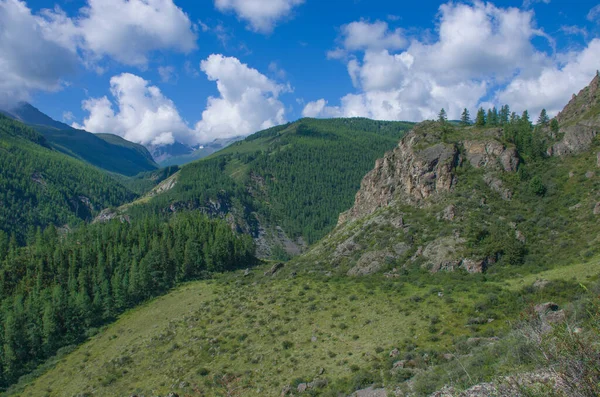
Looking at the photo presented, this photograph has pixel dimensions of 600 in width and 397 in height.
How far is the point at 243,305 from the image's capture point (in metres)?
74.6

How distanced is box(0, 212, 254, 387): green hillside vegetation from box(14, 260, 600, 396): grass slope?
34.0 feet

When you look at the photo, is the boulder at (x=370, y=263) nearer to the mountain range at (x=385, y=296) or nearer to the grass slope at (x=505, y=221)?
the mountain range at (x=385, y=296)

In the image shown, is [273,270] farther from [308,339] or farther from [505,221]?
[505,221]

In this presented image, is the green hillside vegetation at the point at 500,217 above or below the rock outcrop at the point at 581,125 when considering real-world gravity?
below

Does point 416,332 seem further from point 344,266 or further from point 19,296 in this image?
point 19,296

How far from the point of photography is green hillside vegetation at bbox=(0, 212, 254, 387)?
8150 cm

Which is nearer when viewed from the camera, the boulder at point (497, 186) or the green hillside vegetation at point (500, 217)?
the green hillside vegetation at point (500, 217)

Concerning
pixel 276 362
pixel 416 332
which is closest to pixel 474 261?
pixel 416 332

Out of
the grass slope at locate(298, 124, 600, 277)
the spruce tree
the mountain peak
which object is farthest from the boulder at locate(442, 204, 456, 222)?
the mountain peak

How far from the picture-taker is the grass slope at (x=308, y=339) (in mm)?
40312

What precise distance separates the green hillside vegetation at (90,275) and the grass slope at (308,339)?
10354 mm

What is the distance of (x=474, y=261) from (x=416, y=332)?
90.1 ft

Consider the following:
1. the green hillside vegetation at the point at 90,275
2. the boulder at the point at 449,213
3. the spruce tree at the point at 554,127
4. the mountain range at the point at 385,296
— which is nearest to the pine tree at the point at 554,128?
the spruce tree at the point at 554,127

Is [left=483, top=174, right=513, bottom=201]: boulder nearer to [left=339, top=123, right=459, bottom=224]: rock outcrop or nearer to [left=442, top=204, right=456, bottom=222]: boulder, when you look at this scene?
[left=339, top=123, right=459, bottom=224]: rock outcrop
